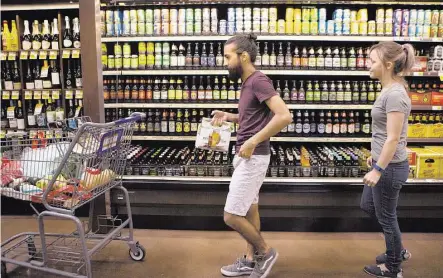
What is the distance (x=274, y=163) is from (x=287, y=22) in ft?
4.44

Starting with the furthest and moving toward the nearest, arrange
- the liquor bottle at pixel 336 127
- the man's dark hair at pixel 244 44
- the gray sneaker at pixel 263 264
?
the liquor bottle at pixel 336 127 < the gray sneaker at pixel 263 264 < the man's dark hair at pixel 244 44

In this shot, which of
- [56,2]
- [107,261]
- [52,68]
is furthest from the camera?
[52,68]

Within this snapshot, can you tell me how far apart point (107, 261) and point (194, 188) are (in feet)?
3.35

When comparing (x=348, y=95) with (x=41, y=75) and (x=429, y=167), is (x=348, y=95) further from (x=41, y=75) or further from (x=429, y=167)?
(x=41, y=75)

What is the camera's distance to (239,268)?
10.7 ft

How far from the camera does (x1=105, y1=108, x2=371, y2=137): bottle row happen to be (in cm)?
425

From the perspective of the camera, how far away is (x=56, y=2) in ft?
14.5

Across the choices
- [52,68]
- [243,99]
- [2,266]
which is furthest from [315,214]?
[52,68]

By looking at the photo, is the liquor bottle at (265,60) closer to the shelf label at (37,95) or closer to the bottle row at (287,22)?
the bottle row at (287,22)

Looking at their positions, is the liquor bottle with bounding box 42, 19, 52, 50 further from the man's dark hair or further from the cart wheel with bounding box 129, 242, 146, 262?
the man's dark hair

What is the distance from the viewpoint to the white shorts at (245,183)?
9.39 ft

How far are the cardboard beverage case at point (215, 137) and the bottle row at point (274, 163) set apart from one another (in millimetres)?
874

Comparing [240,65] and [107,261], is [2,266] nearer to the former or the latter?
[107,261]

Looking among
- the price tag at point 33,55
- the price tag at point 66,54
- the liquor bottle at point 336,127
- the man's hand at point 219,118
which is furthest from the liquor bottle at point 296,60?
the price tag at point 33,55
